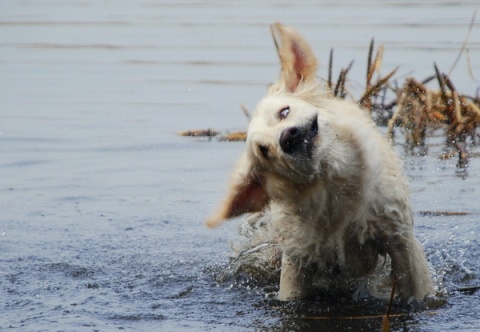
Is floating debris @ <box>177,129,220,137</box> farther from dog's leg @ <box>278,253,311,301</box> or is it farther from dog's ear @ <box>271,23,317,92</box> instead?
dog's ear @ <box>271,23,317,92</box>

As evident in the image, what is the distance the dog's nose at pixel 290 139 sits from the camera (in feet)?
16.6

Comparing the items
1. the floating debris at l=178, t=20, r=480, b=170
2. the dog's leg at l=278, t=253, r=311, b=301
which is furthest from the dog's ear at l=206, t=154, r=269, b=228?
the floating debris at l=178, t=20, r=480, b=170

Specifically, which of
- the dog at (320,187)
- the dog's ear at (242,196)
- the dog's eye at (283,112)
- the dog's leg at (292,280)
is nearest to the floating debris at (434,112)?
the dog's leg at (292,280)

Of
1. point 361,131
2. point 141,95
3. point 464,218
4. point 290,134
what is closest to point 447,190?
point 464,218

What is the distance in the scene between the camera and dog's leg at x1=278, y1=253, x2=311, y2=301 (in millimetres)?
6004

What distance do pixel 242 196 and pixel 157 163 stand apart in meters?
4.56

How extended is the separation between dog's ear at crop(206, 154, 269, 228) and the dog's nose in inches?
19.2

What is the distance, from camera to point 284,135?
5.05 metres

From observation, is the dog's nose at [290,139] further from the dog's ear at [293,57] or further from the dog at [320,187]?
the dog's ear at [293,57]

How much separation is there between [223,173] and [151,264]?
251cm

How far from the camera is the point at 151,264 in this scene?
720 centimetres

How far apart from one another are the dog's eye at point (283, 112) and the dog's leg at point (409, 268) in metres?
1.00

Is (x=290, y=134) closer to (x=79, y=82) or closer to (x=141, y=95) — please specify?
(x=141, y=95)

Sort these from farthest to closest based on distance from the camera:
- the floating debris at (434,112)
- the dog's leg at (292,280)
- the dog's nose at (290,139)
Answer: the floating debris at (434,112)
the dog's leg at (292,280)
the dog's nose at (290,139)
